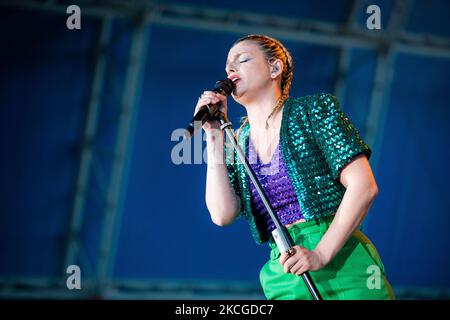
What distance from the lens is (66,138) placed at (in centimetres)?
583

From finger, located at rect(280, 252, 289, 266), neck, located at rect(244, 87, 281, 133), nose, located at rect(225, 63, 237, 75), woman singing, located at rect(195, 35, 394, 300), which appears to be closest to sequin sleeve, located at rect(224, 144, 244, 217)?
woman singing, located at rect(195, 35, 394, 300)

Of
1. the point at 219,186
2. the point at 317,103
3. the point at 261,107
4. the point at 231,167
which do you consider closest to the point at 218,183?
the point at 219,186

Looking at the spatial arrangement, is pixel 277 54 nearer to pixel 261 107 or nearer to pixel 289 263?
pixel 261 107

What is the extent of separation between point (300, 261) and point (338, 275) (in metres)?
0.15

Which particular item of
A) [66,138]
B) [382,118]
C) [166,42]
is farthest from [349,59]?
[66,138]

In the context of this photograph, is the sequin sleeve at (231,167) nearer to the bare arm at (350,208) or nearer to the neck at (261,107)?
the neck at (261,107)

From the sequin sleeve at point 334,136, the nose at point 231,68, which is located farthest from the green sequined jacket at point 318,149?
the nose at point 231,68

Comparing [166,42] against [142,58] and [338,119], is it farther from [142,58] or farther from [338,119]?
[338,119]

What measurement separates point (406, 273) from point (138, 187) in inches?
105

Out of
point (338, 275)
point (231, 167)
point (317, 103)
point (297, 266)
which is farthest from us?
point (231, 167)

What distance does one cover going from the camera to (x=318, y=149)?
5.95 ft

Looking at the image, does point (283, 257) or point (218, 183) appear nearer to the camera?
point (283, 257)

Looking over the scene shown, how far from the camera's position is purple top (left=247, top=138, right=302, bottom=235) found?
182cm

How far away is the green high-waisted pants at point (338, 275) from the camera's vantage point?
171 cm
